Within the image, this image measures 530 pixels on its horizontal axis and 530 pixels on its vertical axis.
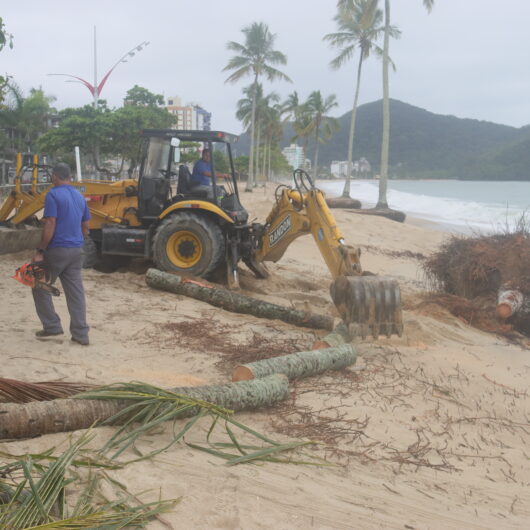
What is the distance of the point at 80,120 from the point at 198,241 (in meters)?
31.0

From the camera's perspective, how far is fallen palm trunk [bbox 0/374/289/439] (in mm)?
3631

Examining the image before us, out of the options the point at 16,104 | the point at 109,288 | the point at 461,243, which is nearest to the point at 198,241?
the point at 109,288

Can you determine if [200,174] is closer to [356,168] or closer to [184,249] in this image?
[184,249]

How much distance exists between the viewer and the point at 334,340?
6.21m

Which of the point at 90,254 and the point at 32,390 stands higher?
the point at 90,254

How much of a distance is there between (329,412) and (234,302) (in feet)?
11.2

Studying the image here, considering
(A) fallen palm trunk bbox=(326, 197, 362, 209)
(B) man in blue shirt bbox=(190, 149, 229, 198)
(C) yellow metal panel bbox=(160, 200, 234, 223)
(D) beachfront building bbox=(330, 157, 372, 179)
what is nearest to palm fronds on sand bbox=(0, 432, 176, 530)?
(C) yellow metal panel bbox=(160, 200, 234, 223)

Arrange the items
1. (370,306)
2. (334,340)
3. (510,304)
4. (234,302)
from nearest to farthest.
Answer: (334,340) < (370,306) < (234,302) < (510,304)

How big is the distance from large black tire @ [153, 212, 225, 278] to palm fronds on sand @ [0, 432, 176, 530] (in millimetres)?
6016

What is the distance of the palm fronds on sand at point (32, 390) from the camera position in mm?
3875

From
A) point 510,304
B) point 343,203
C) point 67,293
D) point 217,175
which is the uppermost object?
point 217,175

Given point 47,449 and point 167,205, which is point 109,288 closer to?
point 167,205

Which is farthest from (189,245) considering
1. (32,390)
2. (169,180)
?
(32,390)

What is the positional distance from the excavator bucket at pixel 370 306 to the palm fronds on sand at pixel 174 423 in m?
2.87
